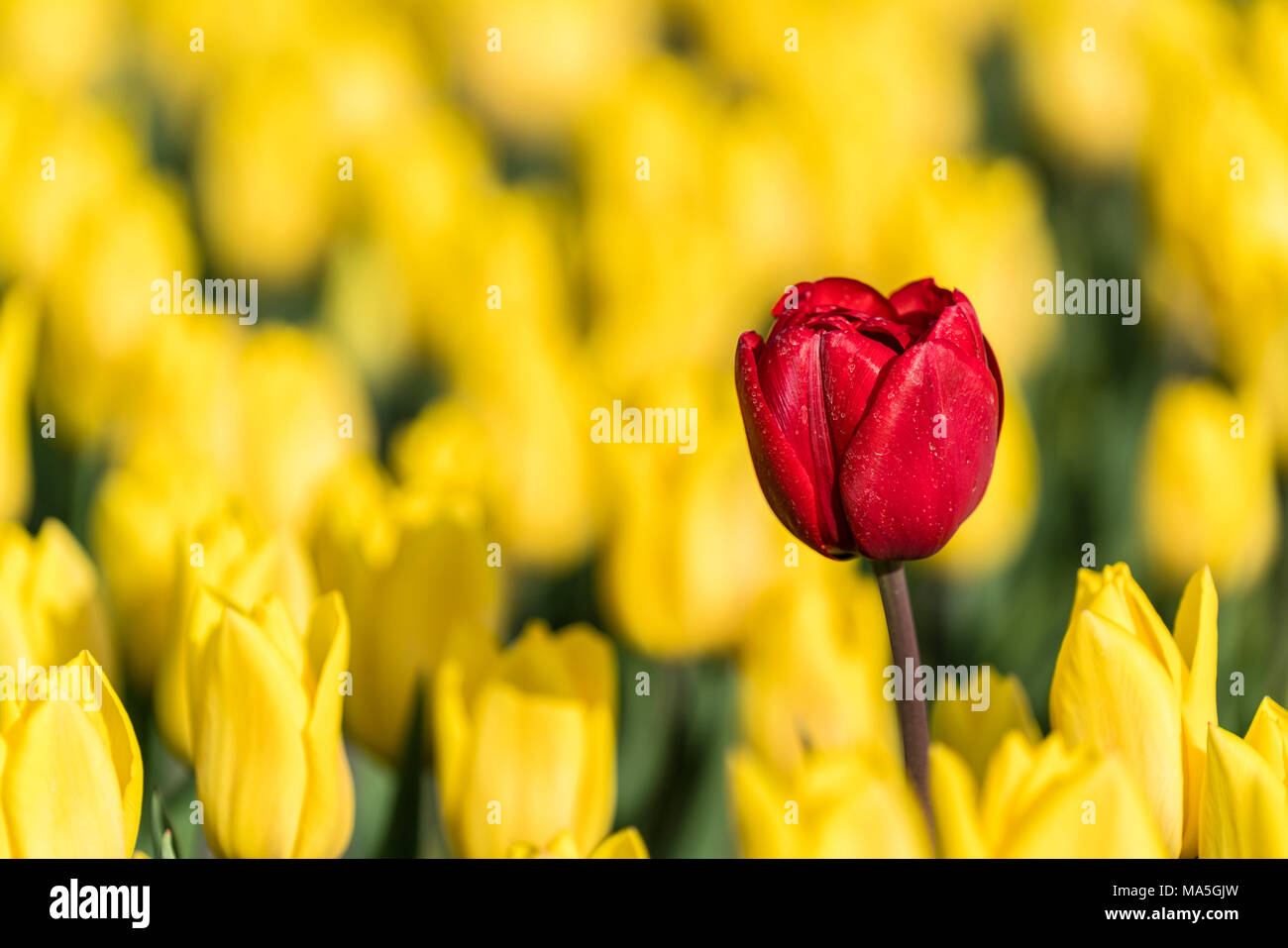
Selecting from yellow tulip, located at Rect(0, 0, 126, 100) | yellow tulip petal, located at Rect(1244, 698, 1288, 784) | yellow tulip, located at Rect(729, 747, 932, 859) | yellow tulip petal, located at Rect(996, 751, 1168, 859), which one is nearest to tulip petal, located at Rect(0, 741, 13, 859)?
yellow tulip, located at Rect(729, 747, 932, 859)

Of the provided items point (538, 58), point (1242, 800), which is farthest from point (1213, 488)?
point (538, 58)

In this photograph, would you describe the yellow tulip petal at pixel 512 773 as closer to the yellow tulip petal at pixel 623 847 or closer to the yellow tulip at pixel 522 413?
the yellow tulip petal at pixel 623 847

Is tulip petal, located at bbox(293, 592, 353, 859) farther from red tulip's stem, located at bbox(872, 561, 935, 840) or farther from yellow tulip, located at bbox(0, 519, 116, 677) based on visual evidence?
red tulip's stem, located at bbox(872, 561, 935, 840)

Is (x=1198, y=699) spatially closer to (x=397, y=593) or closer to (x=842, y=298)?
(x=842, y=298)
